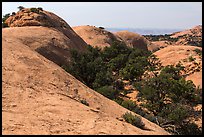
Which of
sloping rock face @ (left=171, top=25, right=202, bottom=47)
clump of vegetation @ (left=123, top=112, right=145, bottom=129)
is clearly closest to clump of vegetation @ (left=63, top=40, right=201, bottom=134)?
clump of vegetation @ (left=123, top=112, right=145, bottom=129)

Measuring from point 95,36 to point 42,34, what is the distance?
27.7 meters

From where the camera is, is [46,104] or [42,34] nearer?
[46,104]

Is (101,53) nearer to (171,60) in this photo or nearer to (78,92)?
(171,60)

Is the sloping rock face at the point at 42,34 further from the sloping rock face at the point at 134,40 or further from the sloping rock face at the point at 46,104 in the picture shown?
the sloping rock face at the point at 134,40

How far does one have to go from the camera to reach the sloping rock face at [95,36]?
2345 inches

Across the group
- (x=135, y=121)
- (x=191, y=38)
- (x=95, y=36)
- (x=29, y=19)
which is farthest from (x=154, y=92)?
(x=191, y=38)

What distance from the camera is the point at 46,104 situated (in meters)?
11.9

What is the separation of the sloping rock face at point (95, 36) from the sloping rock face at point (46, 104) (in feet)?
137

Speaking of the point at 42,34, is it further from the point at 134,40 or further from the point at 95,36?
the point at 134,40

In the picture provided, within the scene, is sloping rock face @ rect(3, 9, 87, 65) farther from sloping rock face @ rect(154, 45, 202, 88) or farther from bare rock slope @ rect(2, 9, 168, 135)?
bare rock slope @ rect(2, 9, 168, 135)

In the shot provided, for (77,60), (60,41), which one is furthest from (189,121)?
(60,41)

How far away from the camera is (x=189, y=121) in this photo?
778 inches

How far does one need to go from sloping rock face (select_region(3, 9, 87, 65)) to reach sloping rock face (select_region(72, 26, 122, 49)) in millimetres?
14774

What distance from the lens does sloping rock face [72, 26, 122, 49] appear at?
59562 millimetres
